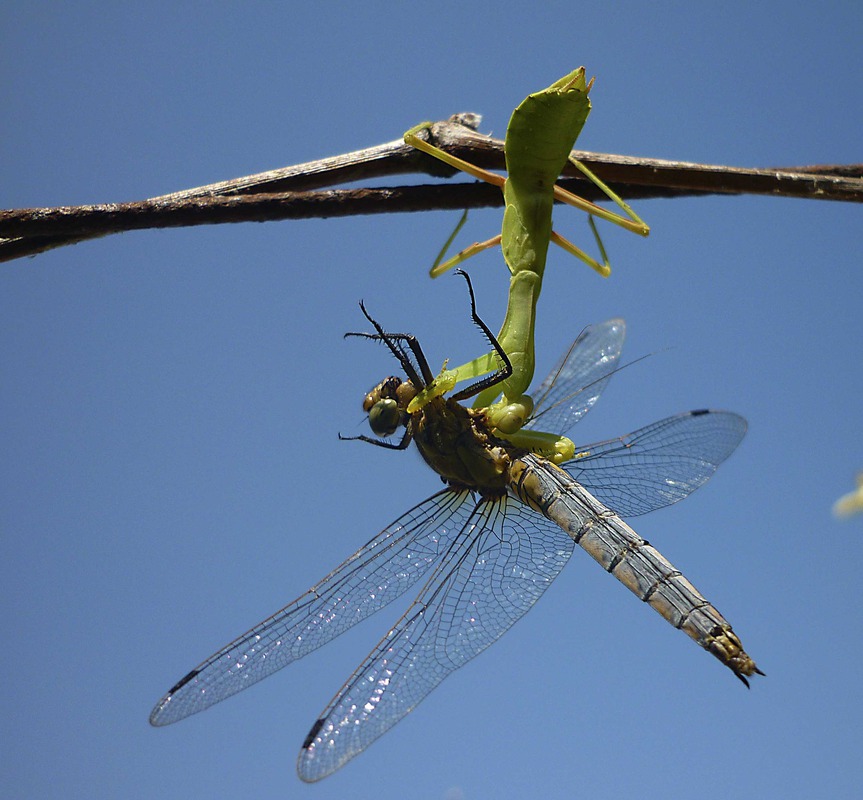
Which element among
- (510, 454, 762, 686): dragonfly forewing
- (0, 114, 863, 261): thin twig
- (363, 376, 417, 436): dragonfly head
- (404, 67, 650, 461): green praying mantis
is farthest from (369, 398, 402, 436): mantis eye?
(0, 114, 863, 261): thin twig

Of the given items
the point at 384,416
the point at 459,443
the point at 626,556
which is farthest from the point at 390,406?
→ the point at 626,556

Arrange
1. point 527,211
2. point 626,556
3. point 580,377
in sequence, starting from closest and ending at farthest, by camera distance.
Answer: point 626,556
point 527,211
point 580,377

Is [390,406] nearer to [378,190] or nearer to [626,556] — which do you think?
[378,190]

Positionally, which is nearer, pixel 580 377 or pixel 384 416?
pixel 384 416

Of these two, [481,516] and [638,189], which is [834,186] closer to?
[638,189]

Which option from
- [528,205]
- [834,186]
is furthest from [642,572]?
[834,186]

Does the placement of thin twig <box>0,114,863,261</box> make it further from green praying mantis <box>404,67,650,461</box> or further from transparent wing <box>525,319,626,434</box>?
transparent wing <box>525,319,626,434</box>

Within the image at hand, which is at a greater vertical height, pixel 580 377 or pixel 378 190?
pixel 378 190
